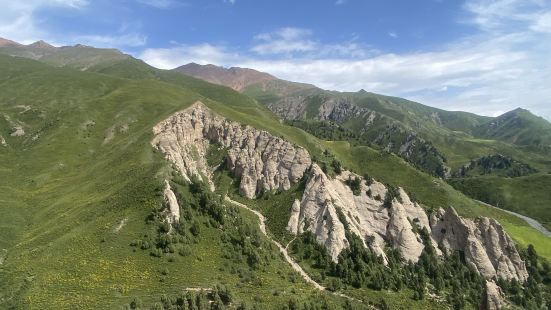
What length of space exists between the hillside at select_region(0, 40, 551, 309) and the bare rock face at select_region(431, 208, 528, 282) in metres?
0.99

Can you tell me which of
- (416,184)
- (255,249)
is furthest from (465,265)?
(255,249)

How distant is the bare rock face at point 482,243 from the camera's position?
125 meters

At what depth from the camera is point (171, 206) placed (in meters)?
103

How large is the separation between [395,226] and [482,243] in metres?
27.5

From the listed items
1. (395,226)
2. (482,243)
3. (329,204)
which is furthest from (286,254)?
(482,243)

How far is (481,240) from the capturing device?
133 meters

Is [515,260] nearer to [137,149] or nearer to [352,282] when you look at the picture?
[352,282]

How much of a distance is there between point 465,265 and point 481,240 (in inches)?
461

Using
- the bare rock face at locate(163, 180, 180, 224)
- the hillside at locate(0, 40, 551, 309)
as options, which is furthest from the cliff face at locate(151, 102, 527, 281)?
the hillside at locate(0, 40, 551, 309)

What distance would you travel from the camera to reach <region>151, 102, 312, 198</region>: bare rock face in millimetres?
146375

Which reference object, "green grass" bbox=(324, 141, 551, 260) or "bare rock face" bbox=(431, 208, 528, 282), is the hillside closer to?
"green grass" bbox=(324, 141, 551, 260)

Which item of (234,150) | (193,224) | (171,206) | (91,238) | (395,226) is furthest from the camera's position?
(234,150)

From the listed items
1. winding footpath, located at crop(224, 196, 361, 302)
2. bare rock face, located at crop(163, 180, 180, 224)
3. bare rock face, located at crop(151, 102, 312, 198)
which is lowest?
winding footpath, located at crop(224, 196, 361, 302)

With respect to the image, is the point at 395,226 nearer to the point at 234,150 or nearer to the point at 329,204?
the point at 329,204
